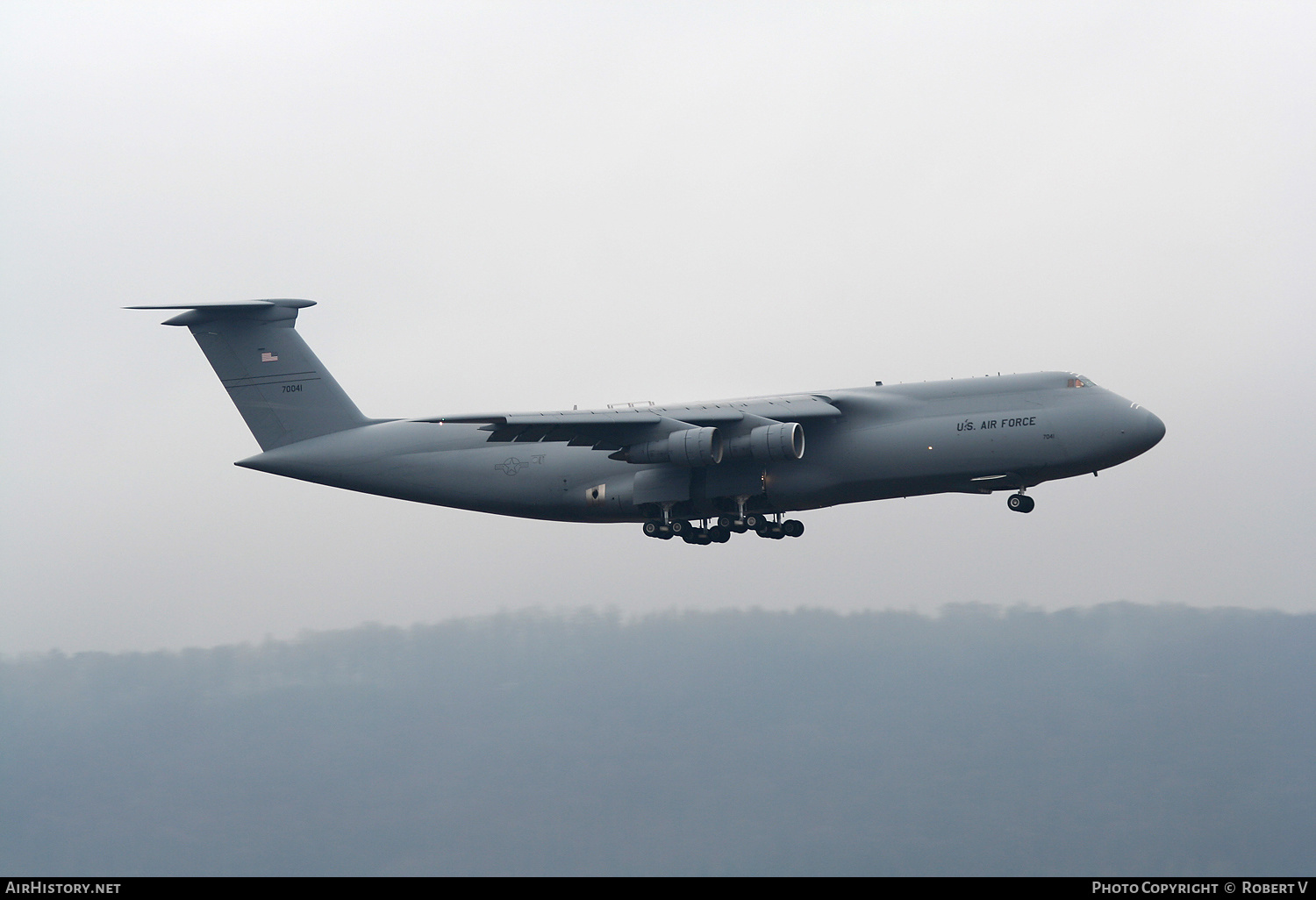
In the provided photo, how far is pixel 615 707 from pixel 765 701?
3.24 metres

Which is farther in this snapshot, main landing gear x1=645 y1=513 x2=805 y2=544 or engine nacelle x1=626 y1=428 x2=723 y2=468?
main landing gear x1=645 y1=513 x2=805 y2=544

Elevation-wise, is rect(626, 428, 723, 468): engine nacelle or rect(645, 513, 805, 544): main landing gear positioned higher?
rect(626, 428, 723, 468): engine nacelle

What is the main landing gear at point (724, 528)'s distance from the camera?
23.0m

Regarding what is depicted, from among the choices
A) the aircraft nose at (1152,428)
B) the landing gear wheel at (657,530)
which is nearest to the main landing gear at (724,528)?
the landing gear wheel at (657,530)

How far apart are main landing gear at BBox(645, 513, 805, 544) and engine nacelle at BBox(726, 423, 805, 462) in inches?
65.8

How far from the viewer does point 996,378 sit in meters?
21.4

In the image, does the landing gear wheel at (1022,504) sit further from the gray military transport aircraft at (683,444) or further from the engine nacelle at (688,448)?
the engine nacelle at (688,448)

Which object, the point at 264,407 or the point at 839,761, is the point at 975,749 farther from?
the point at 264,407

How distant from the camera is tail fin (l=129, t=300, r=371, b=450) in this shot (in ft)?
82.7

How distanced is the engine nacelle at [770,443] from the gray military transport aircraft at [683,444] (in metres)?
0.03

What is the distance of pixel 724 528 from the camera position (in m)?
23.3

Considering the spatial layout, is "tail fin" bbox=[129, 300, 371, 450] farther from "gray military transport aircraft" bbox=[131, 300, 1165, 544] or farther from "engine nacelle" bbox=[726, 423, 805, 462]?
"engine nacelle" bbox=[726, 423, 805, 462]

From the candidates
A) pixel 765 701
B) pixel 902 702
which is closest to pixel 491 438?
pixel 765 701

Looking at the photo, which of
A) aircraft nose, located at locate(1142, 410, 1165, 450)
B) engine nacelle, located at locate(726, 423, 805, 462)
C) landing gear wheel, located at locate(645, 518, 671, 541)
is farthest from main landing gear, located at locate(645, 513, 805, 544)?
aircraft nose, located at locate(1142, 410, 1165, 450)
